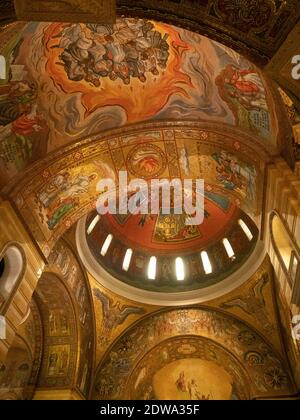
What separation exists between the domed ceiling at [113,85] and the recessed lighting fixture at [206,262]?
913 centimetres

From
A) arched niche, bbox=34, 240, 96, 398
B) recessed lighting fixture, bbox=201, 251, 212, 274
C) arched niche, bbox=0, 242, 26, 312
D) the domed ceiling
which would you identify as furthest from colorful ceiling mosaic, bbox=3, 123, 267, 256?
recessed lighting fixture, bbox=201, 251, 212, 274

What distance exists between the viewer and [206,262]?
1683 cm

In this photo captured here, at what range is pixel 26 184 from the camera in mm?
8594

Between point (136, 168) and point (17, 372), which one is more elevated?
point (136, 168)

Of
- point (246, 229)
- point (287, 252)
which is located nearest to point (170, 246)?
point (246, 229)

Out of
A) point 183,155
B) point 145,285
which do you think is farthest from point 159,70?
point 145,285

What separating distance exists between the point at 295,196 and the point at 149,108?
4178 millimetres

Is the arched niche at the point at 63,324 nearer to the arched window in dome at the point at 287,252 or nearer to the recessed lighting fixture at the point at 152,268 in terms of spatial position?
the recessed lighting fixture at the point at 152,268

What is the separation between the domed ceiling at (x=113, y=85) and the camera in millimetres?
7430

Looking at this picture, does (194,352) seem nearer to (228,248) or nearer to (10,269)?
(228,248)

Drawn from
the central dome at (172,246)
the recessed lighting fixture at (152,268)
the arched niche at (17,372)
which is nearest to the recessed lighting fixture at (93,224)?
the central dome at (172,246)

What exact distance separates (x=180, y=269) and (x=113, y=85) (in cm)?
1071

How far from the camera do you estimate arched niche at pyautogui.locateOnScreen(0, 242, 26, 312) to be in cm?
777

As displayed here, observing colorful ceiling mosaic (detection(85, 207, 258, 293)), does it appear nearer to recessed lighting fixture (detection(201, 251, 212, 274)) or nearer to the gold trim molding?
recessed lighting fixture (detection(201, 251, 212, 274))
